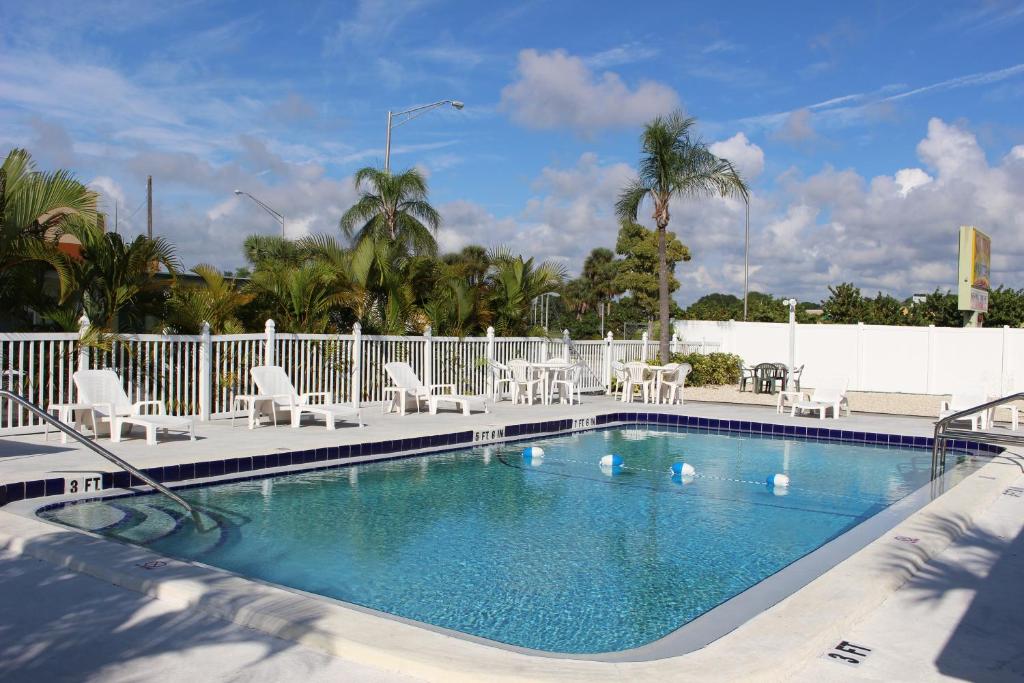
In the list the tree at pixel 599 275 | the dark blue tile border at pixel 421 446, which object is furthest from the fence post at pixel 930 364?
the tree at pixel 599 275

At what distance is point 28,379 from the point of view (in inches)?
362

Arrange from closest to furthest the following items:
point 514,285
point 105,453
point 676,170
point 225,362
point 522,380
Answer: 1. point 105,453
2. point 225,362
3. point 522,380
4. point 514,285
5. point 676,170

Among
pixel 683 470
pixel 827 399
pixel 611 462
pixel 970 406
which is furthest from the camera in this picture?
pixel 827 399

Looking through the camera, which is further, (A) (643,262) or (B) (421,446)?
(A) (643,262)

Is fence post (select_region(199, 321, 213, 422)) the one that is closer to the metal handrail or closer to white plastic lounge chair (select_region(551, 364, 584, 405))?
the metal handrail

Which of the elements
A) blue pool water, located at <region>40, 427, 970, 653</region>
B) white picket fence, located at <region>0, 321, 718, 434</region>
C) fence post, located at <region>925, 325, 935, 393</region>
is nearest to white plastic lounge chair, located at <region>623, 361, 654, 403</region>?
white picket fence, located at <region>0, 321, 718, 434</region>

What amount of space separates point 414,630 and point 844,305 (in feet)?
101

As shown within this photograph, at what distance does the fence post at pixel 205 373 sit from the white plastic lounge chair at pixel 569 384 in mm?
6444

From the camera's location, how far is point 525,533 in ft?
21.7

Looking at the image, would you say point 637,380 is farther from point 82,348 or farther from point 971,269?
point 971,269

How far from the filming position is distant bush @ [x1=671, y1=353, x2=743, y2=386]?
21.3 m

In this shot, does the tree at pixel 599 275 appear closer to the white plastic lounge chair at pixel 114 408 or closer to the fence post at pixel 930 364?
the fence post at pixel 930 364

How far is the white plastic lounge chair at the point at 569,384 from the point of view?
50.1 feet

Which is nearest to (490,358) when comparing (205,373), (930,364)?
(205,373)
